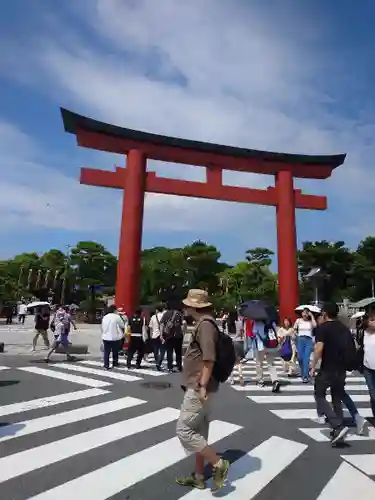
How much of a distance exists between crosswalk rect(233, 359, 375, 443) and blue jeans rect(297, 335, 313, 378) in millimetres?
302

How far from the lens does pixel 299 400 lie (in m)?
7.36

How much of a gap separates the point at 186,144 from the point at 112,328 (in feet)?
35.9

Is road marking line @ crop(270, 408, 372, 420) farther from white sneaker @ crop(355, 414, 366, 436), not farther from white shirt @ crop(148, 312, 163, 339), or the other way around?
white shirt @ crop(148, 312, 163, 339)

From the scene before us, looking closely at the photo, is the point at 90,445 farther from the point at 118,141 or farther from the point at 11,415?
the point at 118,141

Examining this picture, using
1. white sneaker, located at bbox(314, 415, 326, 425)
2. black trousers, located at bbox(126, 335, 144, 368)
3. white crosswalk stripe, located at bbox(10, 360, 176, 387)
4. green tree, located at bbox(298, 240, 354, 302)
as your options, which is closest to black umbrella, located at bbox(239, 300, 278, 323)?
white sneaker, located at bbox(314, 415, 326, 425)

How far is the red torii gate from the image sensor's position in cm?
1778

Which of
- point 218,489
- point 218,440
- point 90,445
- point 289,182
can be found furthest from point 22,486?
point 289,182

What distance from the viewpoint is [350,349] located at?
5.04 metres

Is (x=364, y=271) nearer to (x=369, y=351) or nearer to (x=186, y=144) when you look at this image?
(x=186, y=144)

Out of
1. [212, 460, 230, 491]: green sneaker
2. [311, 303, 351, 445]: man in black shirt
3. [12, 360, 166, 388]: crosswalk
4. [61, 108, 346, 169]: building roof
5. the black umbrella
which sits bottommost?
[212, 460, 230, 491]: green sneaker

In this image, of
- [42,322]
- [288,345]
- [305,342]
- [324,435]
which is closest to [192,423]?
[324,435]

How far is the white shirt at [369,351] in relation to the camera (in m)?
5.50

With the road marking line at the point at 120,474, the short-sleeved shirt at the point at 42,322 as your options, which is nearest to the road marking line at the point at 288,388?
the road marking line at the point at 120,474

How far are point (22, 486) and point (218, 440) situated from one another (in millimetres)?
2238
